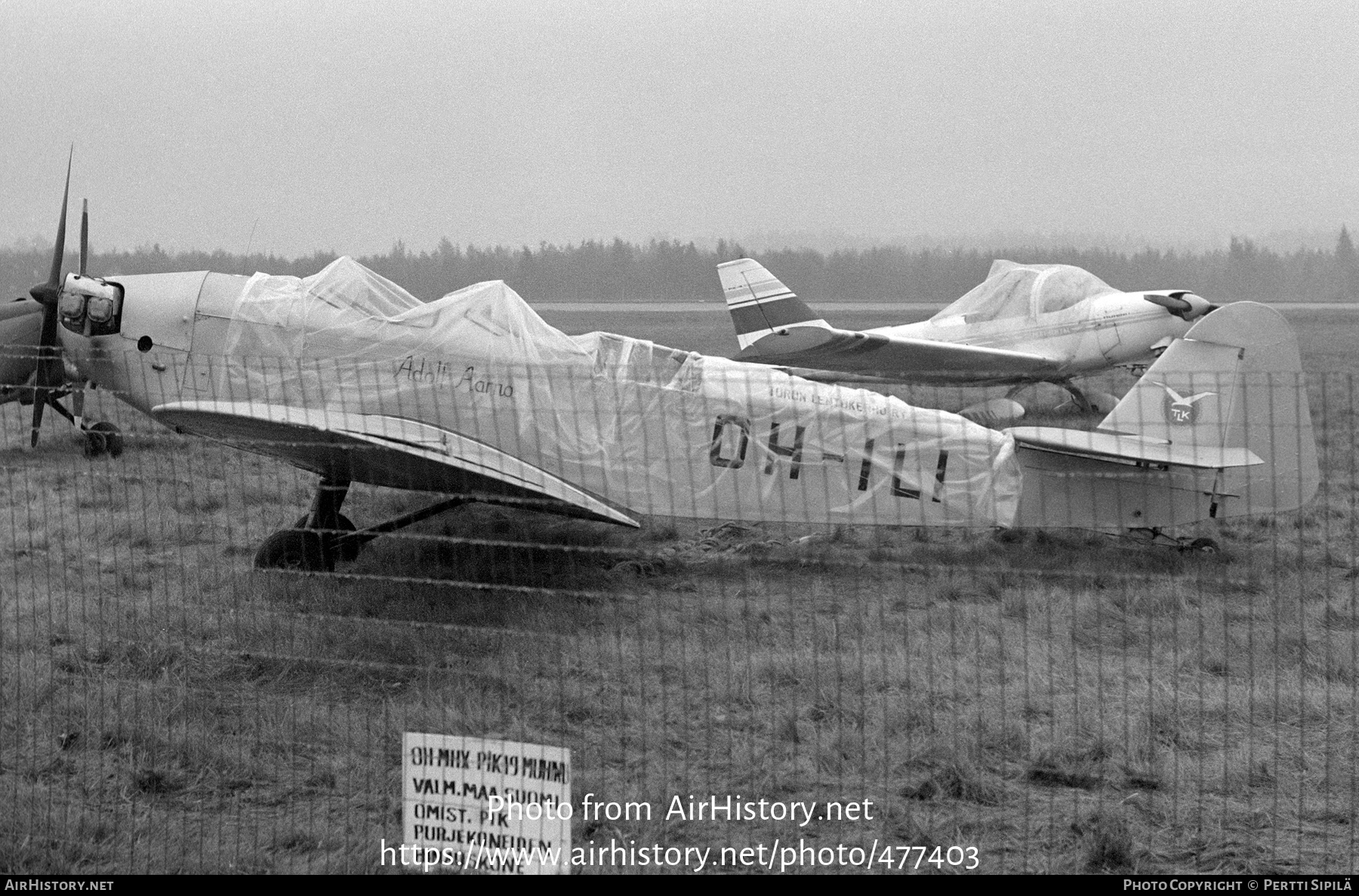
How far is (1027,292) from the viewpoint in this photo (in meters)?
12.4

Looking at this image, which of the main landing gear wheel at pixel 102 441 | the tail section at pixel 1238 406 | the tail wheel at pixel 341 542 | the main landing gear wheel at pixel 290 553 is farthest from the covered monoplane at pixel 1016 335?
the main landing gear wheel at pixel 290 553

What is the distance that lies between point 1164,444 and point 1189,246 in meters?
19.1

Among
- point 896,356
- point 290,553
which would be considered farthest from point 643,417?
point 896,356

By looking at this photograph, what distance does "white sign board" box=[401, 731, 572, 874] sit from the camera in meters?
2.80

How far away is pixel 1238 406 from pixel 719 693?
301 centimetres

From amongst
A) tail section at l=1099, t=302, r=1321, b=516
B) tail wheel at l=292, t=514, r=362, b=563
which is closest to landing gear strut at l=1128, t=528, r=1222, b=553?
tail section at l=1099, t=302, r=1321, b=516

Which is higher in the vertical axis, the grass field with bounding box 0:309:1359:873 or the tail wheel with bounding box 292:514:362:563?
the tail wheel with bounding box 292:514:362:563

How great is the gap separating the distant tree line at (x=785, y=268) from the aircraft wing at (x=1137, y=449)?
12.7 m

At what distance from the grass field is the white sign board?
1.20 ft

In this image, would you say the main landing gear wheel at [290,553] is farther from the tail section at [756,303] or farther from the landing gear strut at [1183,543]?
the tail section at [756,303]

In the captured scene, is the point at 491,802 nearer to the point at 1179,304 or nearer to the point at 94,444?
the point at 94,444

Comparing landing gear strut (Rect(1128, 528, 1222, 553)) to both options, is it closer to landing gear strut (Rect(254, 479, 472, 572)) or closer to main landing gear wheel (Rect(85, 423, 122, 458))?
landing gear strut (Rect(254, 479, 472, 572))

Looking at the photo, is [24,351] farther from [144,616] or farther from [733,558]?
[733,558]
